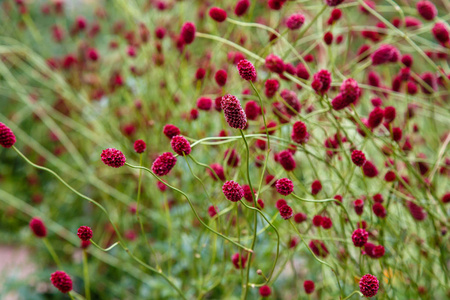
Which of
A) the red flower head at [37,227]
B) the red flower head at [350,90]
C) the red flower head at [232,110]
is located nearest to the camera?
the red flower head at [232,110]

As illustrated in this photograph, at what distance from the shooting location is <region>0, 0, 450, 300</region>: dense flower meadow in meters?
0.59

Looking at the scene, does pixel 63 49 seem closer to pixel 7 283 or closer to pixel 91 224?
pixel 91 224

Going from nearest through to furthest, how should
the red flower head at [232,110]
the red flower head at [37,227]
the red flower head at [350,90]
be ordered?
the red flower head at [232,110] < the red flower head at [350,90] < the red flower head at [37,227]

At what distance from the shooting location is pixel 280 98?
0.63m

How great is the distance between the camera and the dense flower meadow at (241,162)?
1.95 feet

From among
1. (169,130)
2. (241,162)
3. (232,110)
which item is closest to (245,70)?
(232,110)

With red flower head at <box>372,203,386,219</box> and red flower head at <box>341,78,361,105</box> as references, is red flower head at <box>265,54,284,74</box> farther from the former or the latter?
red flower head at <box>372,203,386,219</box>

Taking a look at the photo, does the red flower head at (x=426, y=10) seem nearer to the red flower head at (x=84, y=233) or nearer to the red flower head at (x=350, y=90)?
the red flower head at (x=350, y=90)

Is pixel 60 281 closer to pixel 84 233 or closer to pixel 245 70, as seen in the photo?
pixel 84 233

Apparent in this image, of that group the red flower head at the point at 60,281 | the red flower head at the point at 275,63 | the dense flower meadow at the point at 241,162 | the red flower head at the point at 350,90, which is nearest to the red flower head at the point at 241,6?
the dense flower meadow at the point at 241,162

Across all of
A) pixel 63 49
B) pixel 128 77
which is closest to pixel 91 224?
pixel 128 77

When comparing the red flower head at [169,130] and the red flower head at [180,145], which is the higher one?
the red flower head at [180,145]

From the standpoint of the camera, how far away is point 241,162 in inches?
26.9

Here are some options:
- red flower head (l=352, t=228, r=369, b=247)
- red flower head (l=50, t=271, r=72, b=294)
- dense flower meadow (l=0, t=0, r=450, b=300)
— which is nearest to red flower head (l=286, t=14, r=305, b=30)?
dense flower meadow (l=0, t=0, r=450, b=300)
